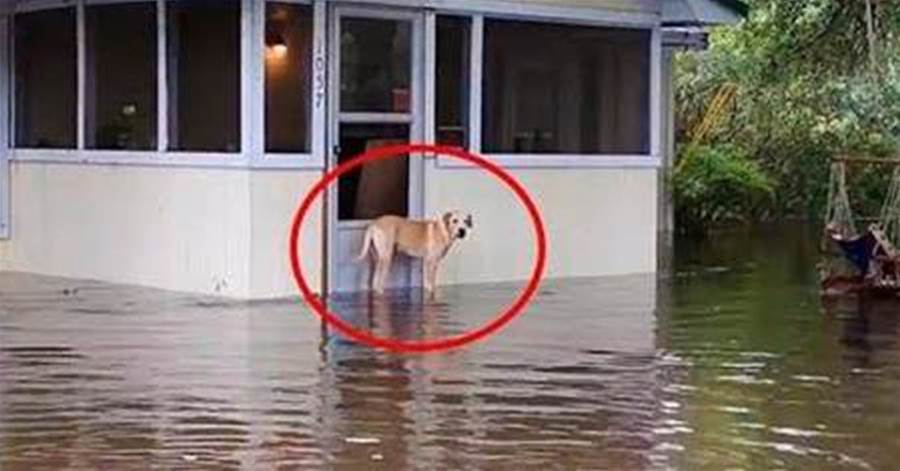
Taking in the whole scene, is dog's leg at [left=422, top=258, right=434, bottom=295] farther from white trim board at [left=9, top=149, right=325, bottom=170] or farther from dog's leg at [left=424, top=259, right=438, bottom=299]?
white trim board at [left=9, top=149, right=325, bottom=170]

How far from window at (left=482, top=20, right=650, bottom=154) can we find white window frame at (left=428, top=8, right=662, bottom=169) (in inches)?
2.3

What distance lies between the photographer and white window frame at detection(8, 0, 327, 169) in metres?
13.4

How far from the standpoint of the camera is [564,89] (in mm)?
15938

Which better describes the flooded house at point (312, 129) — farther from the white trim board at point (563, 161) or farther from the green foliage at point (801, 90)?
the green foliage at point (801, 90)

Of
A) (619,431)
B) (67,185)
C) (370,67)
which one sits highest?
(370,67)

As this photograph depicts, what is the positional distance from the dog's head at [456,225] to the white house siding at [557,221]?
405 mm

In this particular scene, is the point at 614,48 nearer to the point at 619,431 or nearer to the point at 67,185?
the point at 67,185

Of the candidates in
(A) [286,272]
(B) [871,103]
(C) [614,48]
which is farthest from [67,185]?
(B) [871,103]

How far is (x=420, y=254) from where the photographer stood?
14.3 m

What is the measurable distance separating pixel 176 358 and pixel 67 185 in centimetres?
536

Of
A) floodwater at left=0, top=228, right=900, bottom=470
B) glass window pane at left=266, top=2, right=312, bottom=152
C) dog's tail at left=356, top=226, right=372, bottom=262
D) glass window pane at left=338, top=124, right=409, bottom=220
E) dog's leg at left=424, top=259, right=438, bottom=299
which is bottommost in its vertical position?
floodwater at left=0, top=228, right=900, bottom=470

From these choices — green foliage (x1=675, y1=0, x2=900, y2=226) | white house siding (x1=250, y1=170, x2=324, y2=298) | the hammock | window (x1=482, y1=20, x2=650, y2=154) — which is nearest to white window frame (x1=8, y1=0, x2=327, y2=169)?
white house siding (x1=250, y1=170, x2=324, y2=298)

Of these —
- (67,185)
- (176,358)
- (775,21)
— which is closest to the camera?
(176,358)

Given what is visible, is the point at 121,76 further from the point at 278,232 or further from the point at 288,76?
the point at 278,232
